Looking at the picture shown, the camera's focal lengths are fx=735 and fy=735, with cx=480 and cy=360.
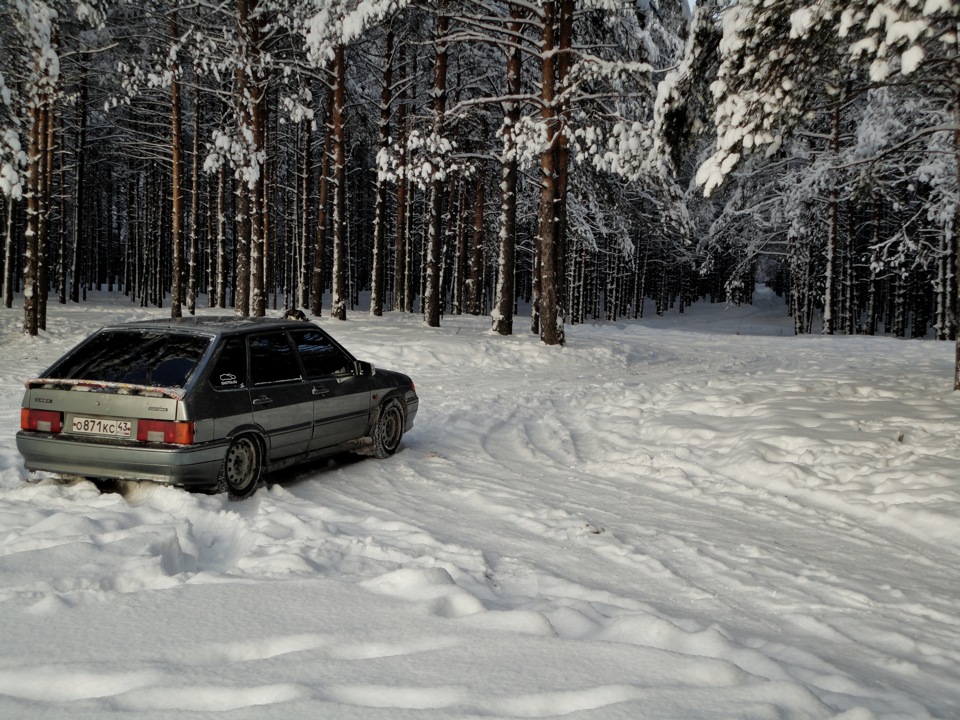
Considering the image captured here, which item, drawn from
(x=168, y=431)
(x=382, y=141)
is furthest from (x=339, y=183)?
(x=168, y=431)

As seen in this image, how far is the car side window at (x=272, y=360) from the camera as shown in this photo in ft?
21.3

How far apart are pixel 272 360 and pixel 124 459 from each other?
5.19ft

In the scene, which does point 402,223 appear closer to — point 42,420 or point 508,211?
point 508,211

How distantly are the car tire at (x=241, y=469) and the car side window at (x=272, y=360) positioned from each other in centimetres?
54

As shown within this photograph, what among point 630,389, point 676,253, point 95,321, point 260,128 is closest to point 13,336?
point 95,321

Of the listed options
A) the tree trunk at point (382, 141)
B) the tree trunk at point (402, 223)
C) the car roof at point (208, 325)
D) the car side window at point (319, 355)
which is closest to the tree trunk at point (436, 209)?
the tree trunk at point (382, 141)

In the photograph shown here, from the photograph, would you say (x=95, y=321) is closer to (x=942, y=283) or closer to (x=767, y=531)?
(x=767, y=531)

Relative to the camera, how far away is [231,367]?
20.3 feet

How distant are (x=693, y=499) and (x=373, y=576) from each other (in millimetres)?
3677

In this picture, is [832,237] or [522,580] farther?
[832,237]

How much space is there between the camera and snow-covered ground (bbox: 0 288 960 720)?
2.99 meters

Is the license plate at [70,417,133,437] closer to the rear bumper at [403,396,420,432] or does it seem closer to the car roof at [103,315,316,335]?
the car roof at [103,315,316,335]

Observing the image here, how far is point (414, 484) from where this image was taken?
6.91 meters

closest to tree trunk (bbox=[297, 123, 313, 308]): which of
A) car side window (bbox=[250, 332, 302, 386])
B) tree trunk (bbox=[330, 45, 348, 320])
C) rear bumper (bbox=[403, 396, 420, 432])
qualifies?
tree trunk (bbox=[330, 45, 348, 320])
